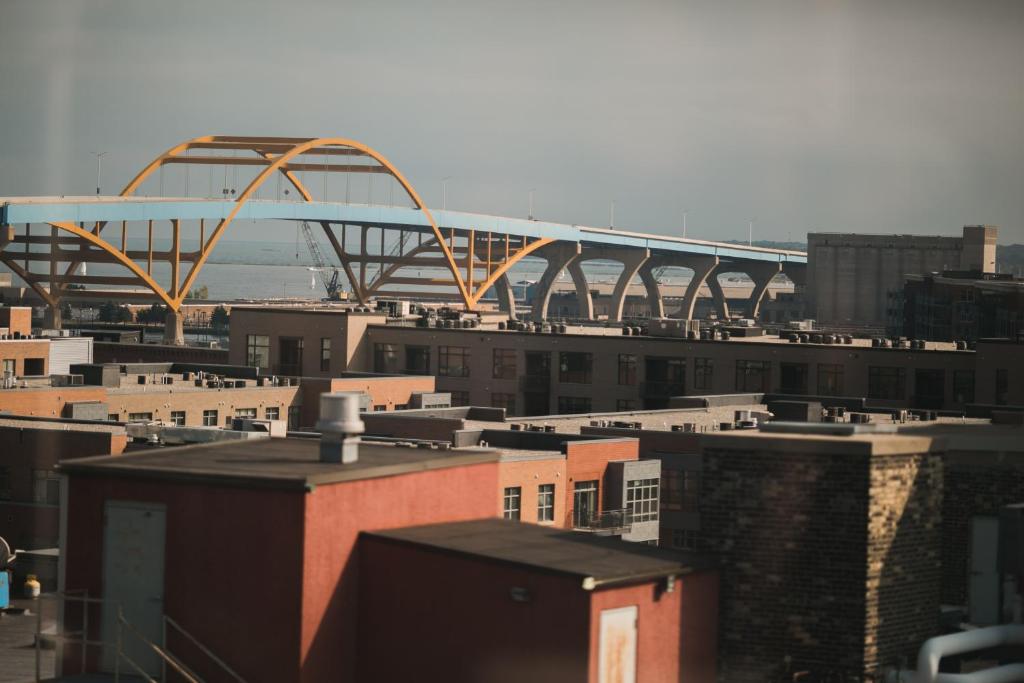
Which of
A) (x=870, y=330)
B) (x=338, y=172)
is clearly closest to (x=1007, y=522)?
(x=870, y=330)

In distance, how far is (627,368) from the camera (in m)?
58.8

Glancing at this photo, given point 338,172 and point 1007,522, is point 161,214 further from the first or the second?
point 1007,522

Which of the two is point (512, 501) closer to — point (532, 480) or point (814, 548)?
point (532, 480)

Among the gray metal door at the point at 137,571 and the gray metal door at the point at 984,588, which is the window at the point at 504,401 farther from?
the gray metal door at the point at 137,571

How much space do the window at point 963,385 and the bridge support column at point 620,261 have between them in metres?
96.4

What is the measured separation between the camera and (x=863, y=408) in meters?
46.8

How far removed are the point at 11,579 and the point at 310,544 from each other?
84.9ft

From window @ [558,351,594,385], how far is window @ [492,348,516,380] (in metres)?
1.86

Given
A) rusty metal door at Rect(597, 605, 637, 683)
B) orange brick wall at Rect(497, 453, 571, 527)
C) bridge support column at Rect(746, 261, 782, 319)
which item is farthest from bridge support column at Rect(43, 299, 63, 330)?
rusty metal door at Rect(597, 605, 637, 683)

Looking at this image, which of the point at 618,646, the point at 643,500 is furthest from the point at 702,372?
the point at 618,646

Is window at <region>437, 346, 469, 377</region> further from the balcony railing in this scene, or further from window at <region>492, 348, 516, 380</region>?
the balcony railing

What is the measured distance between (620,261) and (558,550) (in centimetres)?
14722

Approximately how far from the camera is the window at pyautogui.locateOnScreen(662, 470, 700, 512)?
36.4m

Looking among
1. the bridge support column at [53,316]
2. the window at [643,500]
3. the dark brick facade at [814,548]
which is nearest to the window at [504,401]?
the window at [643,500]
